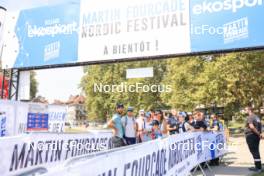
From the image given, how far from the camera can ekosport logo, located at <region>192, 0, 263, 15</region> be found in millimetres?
9922

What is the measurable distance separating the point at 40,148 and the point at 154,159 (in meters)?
2.65

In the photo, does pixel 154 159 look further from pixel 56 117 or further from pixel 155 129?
pixel 56 117

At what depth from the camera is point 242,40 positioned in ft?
32.3

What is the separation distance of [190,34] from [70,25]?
4068 mm

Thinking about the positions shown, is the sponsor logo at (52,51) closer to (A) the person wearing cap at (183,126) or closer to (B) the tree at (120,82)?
(A) the person wearing cap at (183,126)

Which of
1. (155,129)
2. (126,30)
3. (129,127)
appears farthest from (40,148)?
(155,129)

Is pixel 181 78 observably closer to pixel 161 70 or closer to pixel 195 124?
pixel 161 70

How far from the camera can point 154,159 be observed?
6262 millimetres

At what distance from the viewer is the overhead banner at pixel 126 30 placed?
32.7 feet

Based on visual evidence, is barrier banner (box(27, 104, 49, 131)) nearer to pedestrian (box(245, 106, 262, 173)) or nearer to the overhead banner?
the overhead banner

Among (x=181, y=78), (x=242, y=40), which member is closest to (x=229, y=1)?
(x=242, y=40)

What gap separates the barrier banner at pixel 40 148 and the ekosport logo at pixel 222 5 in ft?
15.3

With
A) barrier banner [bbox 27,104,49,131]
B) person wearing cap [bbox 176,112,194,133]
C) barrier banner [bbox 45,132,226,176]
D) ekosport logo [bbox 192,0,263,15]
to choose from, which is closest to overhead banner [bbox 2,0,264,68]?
ekosport logo [bbox 192,0,263,15]

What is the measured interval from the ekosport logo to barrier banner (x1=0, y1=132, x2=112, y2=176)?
4674 mm
